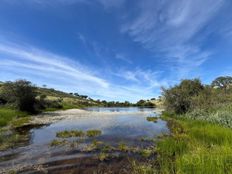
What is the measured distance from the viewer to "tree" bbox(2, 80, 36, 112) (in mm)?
41375

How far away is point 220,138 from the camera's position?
37.2ft

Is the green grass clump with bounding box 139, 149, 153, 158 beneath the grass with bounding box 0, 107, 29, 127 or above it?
beneath

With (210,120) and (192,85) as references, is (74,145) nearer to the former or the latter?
(210,120)

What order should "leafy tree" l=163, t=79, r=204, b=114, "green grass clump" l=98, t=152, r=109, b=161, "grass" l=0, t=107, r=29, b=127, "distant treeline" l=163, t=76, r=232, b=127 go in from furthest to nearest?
"leafy tree" l=163, t=79, r=204, b=114, "grass" l=0, t=107, r=29, b=127, "distant treeline" l=163, t=76, r=232, b=127, "green grass clump" l=98, t=152, r=109, b=161

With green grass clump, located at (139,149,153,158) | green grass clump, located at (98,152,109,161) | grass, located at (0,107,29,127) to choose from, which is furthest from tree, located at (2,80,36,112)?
green grass clump, located at (139,149,153,158)

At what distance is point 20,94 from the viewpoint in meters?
42.3

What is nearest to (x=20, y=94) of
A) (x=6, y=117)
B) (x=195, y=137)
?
(x=6, y=117)

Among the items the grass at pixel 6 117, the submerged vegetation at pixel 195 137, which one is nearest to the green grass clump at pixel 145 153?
the submerged vegetation at pixel 195 137

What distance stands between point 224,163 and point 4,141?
1464 centimetres

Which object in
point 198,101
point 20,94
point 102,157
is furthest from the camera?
point 20,94

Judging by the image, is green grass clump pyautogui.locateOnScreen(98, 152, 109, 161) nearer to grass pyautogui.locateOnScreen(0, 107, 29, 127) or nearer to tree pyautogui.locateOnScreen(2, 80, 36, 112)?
grass pyautogui.locateOnScreen(0, 107, 29, 127)

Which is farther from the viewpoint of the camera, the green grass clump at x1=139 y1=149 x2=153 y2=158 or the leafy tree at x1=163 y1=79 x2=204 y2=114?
the leafy tree at x1=163 y1=79 x2=204 y2=114

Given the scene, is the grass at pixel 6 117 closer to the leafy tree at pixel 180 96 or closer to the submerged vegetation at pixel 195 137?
the submerged vegetation at pixel 195 137

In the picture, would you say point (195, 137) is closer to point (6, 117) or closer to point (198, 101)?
point (198, 101)
